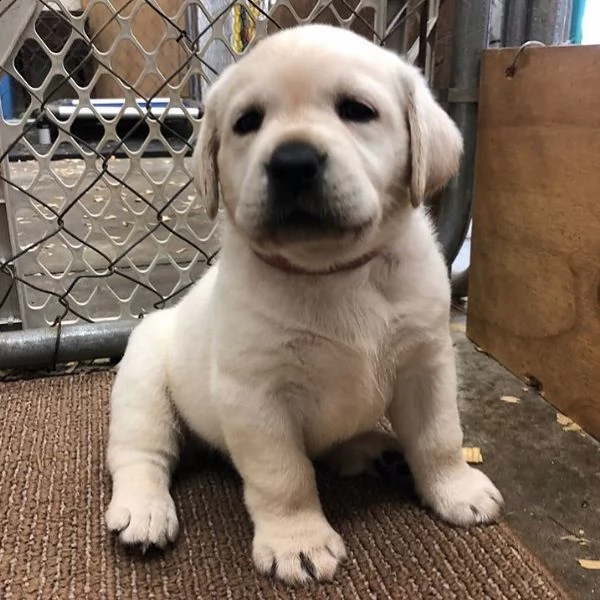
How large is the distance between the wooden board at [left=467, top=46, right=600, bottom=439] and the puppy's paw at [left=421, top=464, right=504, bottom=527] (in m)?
0.47

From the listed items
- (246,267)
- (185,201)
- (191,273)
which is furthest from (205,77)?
(246,267)

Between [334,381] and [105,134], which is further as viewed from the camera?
[105,134]

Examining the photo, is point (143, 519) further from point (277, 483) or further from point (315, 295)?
point (315, 295)

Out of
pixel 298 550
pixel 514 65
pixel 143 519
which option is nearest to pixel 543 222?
pixel 514 65

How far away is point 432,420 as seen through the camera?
1486 mm

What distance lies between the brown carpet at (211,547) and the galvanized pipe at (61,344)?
1.43 ft

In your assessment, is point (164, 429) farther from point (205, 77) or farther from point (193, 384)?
point (205, 77)

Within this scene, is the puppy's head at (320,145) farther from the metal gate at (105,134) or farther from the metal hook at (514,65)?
the metal gate at (105,134)

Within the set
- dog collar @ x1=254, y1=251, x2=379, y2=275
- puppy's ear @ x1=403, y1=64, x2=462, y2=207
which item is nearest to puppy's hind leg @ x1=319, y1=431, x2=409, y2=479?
dog collar @ x1=254, y1=251, x2=379, y2=275

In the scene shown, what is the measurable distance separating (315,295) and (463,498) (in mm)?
509

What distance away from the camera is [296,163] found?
1135 millimetres

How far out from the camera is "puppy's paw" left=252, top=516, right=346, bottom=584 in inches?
51.9

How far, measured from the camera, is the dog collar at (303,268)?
137 cm

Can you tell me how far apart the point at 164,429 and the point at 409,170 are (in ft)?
2.47
